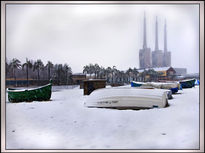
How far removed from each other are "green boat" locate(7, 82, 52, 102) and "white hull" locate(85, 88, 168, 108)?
3016 millimetres

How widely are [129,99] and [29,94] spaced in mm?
4578

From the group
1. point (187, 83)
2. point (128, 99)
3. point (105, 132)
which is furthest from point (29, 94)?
point (187, 83)

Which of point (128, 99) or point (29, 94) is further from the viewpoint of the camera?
point (29, 94)

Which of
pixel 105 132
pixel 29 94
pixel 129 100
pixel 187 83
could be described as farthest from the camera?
pixel 187 83

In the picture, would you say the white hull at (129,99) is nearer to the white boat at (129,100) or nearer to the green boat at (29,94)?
the white boat at (129,100)

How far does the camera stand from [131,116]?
4.08 m

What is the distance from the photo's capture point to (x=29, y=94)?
7.41 metres

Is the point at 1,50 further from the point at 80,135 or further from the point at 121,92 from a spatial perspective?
the point at 121,92

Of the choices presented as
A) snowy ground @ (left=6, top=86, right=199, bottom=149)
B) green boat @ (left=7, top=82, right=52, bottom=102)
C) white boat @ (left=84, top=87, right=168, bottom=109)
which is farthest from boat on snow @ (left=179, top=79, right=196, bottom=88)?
snowy ground @ (left=6, top=86, right=199, bottom=149)

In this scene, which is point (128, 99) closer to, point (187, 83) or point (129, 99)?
point (129, 99)

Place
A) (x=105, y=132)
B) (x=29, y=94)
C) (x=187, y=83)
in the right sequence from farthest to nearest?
(x=187, y=83) < (x=29, y=94) < (x=105, y=132)

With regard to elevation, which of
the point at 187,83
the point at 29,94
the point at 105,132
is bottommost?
the point at 105,132

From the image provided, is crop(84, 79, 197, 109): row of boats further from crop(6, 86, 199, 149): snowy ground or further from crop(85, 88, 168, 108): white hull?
crop(6, 86, 199, 149): snowy ground

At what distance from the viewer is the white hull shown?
199 inches
